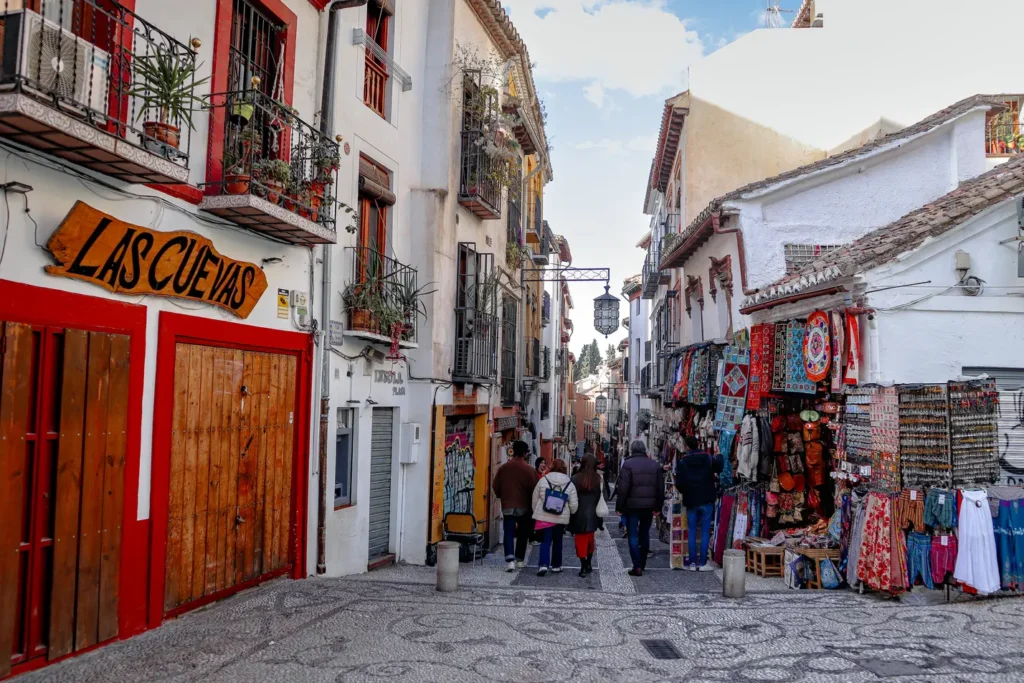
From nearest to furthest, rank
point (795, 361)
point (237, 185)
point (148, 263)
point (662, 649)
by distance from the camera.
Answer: point (148, 263)
point (662, 649)
point (237, 185)
point (795, 361)

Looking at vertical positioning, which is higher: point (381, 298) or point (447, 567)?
point (381, 298)

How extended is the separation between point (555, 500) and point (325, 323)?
378cm

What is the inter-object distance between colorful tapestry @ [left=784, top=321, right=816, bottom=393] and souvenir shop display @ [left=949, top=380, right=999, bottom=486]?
2472mm

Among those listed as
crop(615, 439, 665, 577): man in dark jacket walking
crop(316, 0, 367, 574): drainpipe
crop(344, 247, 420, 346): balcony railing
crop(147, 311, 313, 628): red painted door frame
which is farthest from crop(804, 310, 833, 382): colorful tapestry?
crop(147, 311, 313, 628): red painted door frame

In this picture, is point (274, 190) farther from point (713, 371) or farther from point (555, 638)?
point (713, 371)

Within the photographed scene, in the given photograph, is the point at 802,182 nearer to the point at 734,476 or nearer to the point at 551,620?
the point at 734,476

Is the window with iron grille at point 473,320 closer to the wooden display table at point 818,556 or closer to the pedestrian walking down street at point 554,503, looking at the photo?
the pedestrian walking down street at point 554,503

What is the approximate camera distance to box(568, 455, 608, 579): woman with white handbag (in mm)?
11328

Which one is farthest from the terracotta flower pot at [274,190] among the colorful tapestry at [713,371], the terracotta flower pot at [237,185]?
the colorful tapestry at [713,371]

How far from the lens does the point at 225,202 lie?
759 centimetres

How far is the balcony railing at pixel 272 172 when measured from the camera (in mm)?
7719

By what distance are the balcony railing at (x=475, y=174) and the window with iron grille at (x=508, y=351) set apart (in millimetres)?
3963

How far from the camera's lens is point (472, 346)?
1424cm

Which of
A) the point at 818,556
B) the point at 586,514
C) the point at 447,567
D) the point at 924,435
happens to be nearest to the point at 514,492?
the point at 586,514
